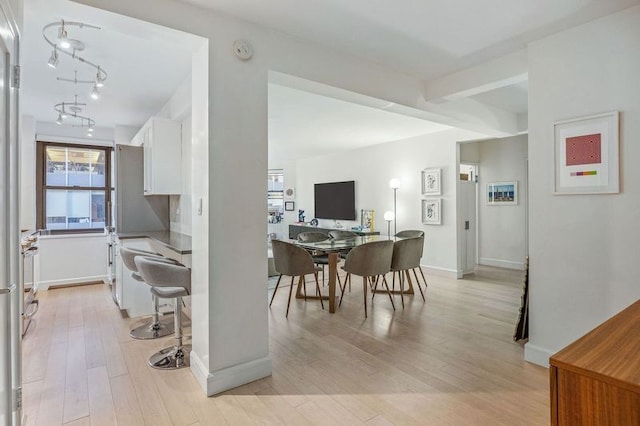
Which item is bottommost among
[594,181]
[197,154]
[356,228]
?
[356,228]

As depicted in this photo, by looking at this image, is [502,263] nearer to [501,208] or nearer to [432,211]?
[501,208]

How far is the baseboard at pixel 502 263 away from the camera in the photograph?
245 inches

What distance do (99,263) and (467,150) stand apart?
6.82 m

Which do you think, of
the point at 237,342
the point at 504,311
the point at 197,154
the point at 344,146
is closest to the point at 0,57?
the point at 197,154

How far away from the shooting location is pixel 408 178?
6.38m

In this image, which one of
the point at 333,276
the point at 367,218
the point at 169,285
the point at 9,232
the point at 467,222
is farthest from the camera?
the point at 367,218

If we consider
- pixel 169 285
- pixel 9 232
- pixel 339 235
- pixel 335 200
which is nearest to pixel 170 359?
pixel 169 285

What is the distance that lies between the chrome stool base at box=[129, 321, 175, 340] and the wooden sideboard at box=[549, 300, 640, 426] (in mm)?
3129

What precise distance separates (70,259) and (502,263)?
7.45m

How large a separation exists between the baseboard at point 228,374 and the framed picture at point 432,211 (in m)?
4.29

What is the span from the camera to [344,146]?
23.3ft

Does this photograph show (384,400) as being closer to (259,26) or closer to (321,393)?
(321,393)

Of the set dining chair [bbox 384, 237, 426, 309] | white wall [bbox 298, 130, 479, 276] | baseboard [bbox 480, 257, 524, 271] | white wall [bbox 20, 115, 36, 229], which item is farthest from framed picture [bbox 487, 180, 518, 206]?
white wall [bbox 20, 115, 36, 229]

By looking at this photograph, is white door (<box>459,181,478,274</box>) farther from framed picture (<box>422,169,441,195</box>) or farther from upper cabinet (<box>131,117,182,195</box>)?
upper cabinet (<box>131,117,182,195</box>)
